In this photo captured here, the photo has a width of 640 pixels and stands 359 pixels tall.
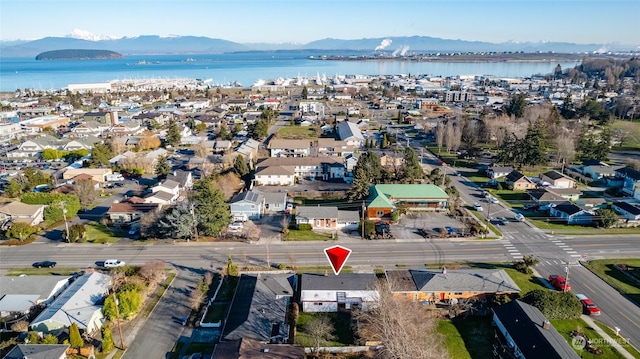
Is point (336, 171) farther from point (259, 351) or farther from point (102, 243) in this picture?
point (259, 351)

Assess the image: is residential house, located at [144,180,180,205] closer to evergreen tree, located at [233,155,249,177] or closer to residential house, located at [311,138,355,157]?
evergreen tree, located at [233,155,249,177]

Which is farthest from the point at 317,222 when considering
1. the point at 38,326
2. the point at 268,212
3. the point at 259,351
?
the point at 38,326

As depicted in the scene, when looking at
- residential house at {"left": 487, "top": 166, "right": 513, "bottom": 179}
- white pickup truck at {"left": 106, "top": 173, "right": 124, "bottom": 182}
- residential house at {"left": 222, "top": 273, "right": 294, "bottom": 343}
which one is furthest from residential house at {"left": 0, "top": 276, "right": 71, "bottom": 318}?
residential house at {"left": 487, "top": 166, "right": 513, "bottom": 179}

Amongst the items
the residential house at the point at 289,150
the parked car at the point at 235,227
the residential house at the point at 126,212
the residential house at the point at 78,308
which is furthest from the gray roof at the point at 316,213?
the residential house at the point at 289,150

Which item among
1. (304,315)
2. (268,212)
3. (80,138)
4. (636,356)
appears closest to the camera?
(636,356)

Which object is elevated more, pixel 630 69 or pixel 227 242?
pixel 630 69
